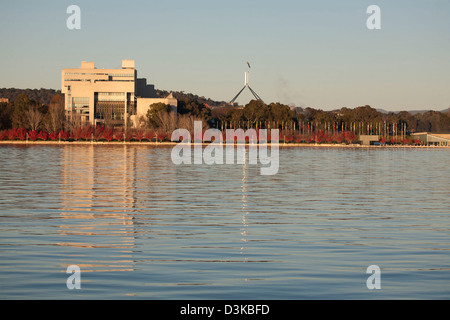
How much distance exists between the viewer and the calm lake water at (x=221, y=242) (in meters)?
12.7

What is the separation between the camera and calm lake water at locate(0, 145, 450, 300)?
41.8ft

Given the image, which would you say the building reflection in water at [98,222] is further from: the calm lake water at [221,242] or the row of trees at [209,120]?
the row of trees at [209,120]

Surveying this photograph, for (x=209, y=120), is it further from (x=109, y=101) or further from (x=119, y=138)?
(x=119, y=138)

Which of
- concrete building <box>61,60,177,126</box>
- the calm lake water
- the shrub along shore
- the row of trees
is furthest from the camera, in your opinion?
concrete building <box>61,60,177,126</box>

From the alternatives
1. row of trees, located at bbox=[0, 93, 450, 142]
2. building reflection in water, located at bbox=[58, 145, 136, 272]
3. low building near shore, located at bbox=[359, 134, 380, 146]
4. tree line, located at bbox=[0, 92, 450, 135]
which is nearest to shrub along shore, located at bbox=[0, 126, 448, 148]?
row of trees, located at bbox=[0, 93, 450, 142]

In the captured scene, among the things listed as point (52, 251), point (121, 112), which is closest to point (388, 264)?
point (52, 251)

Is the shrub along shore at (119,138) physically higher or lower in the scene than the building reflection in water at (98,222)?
higher

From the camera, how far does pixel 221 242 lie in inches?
699

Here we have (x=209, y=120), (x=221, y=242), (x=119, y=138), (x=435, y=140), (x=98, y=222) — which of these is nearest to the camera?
(x=221, y=242)

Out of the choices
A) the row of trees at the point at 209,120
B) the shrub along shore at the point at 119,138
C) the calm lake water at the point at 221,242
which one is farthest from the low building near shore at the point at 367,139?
the calm lake water at the point at 221,242

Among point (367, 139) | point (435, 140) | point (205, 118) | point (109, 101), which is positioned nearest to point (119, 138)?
point (109, 101)

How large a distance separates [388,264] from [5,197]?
61.3ft

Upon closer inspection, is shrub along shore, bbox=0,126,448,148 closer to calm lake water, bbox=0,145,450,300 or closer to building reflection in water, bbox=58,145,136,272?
building reflection in water, bbox=58,145,136,272
